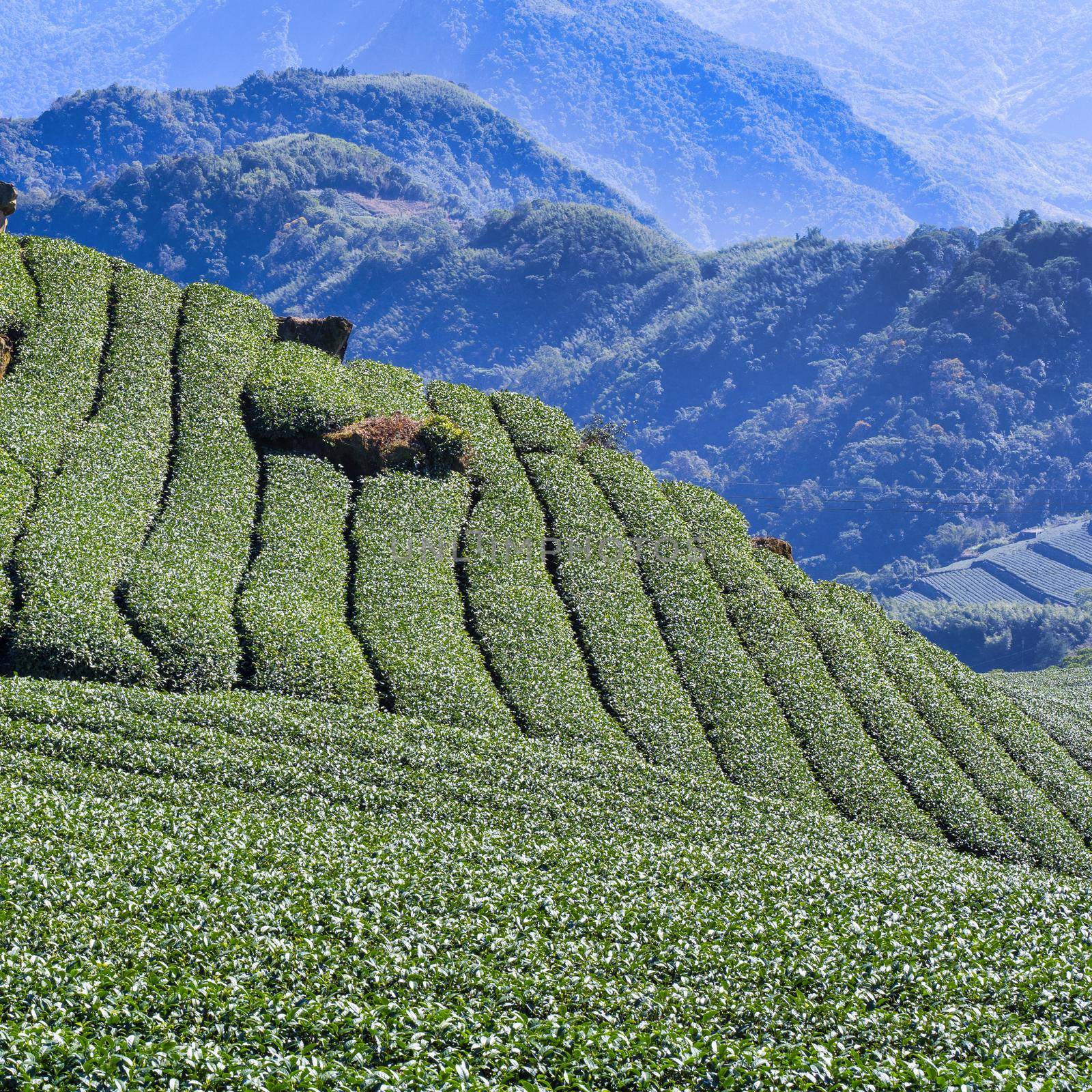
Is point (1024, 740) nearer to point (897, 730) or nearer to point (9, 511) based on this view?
point (897, 730)

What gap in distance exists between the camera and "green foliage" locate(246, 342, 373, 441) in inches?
2035

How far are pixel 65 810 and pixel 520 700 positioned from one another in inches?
683

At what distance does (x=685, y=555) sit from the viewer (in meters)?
51.9

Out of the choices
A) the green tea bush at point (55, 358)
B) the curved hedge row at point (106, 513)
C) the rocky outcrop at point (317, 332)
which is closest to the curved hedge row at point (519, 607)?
the rocky outcrop at point (317, 332)

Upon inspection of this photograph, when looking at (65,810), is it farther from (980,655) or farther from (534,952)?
(980,655)

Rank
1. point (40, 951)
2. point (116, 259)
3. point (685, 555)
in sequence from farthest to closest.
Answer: point (116, 259) → point (685, 555) → point (40, 951)

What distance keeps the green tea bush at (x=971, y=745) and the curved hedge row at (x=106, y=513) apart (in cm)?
3155

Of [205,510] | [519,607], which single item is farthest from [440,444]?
[205,510]

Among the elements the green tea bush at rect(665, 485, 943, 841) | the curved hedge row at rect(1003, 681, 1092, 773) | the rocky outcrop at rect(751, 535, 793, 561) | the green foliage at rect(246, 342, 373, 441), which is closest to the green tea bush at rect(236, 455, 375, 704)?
the green foliage at rect(246, 342, 373, 441)

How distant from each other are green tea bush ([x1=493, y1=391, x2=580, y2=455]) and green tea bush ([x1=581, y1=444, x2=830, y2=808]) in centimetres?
135

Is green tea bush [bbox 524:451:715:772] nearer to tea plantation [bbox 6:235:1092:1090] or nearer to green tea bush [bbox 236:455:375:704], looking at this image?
tea plantation [bbox 6:235:1092:1090]

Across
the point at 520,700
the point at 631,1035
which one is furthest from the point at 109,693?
the point at 631,1035

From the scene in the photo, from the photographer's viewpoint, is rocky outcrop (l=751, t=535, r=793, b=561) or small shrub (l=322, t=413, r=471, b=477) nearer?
small shrub (l=322, t=413, r=471, b=477)

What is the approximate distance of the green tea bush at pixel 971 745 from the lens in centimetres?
4031
